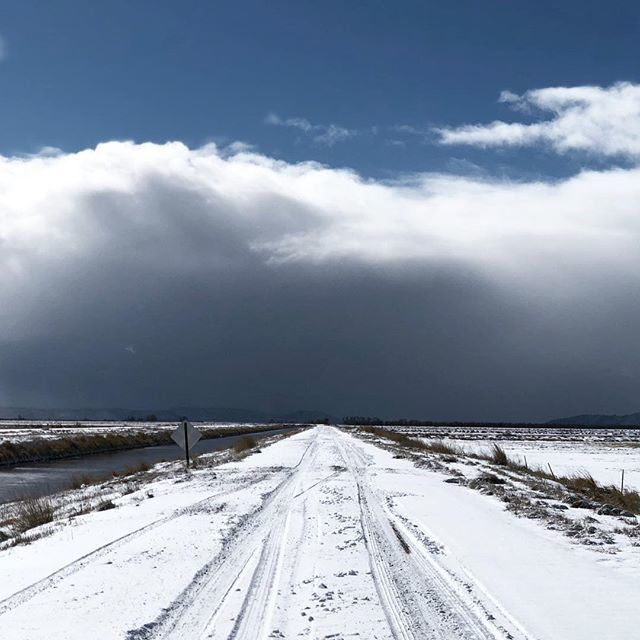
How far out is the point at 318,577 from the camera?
812 centimetres

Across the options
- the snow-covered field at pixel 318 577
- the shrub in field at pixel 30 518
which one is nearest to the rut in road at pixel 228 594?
the snow-covered field at pixel 318 577

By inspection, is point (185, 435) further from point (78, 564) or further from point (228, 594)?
point (228, 594)

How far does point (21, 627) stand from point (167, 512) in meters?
8.15

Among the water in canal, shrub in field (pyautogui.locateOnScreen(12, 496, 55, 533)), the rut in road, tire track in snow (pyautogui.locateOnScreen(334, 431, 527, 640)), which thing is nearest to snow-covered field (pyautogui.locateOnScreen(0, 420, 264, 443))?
the water in canal

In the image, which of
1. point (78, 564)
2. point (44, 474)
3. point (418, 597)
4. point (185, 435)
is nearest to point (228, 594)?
point (418, 597)

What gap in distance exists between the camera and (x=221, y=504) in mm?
15125

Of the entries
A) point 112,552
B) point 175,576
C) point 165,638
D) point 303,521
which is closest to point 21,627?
point 165,638

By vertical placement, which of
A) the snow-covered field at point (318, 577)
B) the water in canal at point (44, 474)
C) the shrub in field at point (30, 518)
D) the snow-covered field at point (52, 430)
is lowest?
A: the snow-covered field at point (52, 430)

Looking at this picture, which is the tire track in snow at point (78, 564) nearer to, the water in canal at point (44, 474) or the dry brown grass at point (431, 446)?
the water in canal at point (44, 474)

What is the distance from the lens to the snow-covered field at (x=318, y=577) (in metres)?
6.30

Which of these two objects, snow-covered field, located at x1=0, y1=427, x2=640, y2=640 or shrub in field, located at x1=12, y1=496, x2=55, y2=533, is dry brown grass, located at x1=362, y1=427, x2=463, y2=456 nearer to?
shrub in field, located at x1=12, y1=496, x2=55, y2=533

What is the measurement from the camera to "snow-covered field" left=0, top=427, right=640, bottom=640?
6.30 metres

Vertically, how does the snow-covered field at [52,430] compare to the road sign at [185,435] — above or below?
below

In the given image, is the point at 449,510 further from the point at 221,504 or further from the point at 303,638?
the point at 303,638
